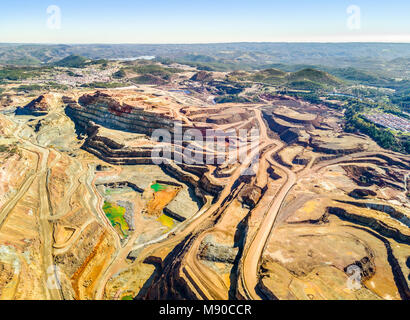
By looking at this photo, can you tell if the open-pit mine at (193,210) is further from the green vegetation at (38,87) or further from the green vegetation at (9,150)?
the green vegetation at (38,87)

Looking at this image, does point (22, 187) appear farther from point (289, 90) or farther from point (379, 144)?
point (289, 90)

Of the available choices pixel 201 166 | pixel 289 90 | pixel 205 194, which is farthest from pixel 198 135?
pixel 289 90

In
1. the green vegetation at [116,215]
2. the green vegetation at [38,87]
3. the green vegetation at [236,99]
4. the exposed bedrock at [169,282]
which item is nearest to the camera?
the exposed bedrock at [169,282]

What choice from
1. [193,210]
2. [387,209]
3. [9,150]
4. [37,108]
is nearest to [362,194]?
[387,209]

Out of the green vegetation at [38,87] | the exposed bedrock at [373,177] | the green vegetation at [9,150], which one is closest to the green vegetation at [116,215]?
the green vegetation at [9,150]

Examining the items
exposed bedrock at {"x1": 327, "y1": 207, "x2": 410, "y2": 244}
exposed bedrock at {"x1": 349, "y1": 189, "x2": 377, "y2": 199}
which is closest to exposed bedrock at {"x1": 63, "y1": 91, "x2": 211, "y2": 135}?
exposed bedrock at {"x1": 349, "y1": 189, "x2": 377, "y2": 199}

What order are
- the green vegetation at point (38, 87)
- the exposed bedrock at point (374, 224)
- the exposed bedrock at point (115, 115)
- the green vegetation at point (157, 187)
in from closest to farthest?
the exposed bedrock at point (374, 224), the green vegetation at point (157, 187), the exposed bedrock at point (115, 115), the green vegetation at point (38, 87)

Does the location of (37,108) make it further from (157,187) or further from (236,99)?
(236,99)
